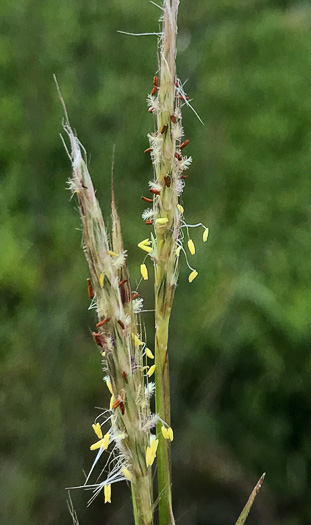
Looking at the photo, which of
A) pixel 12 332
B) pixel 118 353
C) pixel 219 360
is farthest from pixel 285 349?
pixel 118 353

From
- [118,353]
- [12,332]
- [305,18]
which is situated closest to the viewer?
[118,353]

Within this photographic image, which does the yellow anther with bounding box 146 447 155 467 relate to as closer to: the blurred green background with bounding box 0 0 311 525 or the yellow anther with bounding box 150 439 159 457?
the yellow anther with bounding box 150 439 159 457

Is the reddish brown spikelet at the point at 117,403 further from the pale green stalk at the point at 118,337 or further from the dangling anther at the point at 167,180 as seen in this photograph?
the dangling anther at the point at 167,180

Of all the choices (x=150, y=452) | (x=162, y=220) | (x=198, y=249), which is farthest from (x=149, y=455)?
(x=198, y=249)

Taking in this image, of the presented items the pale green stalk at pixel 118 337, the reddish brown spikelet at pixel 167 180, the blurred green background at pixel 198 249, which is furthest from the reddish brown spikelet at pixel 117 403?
the blurred green background at pixel 198 249

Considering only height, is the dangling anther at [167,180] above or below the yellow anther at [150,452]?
above

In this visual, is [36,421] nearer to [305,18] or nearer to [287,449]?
[287,449]

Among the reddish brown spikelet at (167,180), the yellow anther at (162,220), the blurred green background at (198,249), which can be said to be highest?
the reddish brown spikelet at (167,180)

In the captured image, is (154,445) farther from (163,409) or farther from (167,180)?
(167,180)

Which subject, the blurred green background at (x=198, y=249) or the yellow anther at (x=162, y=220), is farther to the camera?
the blurred green background at (x=198, y=249)
